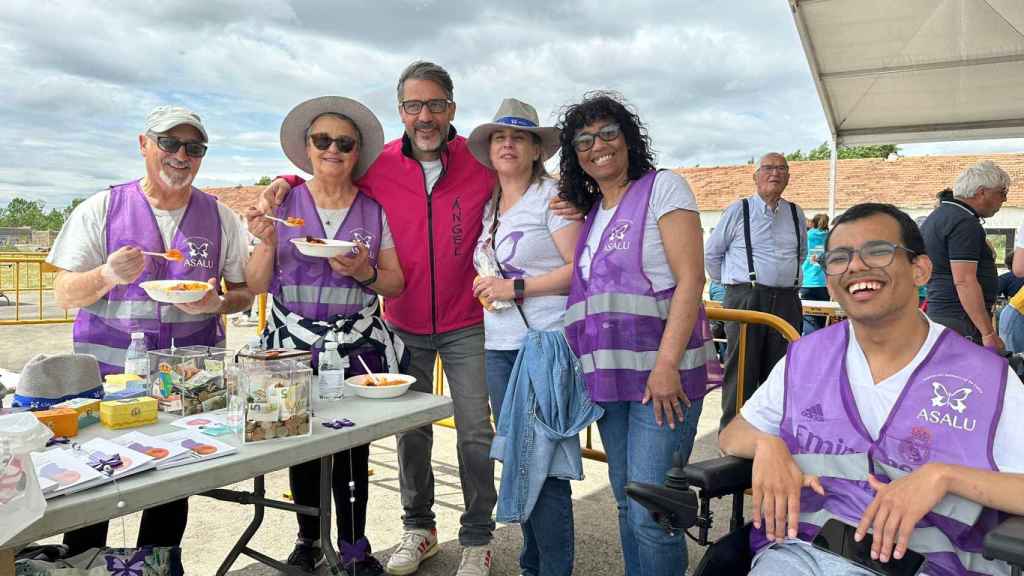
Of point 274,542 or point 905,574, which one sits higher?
point 905,574

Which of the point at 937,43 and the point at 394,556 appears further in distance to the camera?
the point at 937,43

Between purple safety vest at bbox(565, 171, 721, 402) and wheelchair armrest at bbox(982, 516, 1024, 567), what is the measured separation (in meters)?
1.08

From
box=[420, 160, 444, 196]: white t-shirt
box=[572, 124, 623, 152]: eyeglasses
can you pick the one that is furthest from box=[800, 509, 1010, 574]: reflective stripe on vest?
box=[420, 160, 444, 196]: white t-shirt

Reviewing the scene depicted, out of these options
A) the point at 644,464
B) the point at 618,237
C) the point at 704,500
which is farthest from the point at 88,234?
the point at 704,500

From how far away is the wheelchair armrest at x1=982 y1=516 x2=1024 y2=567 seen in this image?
4.76ft

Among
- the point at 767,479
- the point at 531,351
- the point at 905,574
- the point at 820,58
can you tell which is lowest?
the point at 905,574

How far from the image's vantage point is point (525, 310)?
285 cm

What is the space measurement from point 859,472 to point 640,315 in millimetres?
852

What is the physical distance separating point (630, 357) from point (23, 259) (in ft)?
43.8

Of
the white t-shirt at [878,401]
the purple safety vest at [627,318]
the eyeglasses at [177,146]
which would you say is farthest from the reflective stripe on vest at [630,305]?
the eyeglasses at [177,146]

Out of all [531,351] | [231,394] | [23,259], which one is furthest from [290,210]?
[23,259]

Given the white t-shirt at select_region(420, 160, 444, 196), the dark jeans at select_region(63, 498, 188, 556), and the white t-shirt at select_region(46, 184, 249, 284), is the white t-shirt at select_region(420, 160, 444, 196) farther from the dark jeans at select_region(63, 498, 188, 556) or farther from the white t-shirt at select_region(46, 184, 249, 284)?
the dark jeans at select_region(63, 498, 188, 556)

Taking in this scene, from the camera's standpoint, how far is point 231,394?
2.35 metres

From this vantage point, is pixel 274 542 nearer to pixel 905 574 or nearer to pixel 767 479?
pixel 767 479
